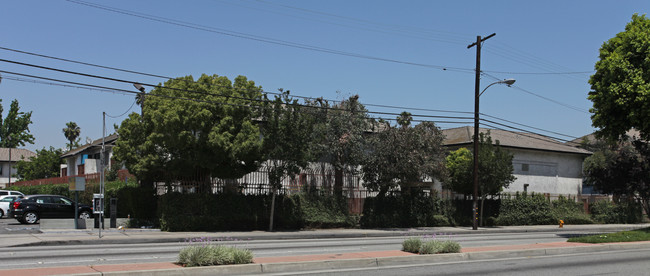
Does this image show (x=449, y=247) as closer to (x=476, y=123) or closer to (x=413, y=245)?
(x=413, y=245)

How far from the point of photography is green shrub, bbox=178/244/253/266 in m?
10.9

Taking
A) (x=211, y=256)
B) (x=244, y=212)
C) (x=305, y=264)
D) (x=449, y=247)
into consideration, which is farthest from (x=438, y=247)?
(x=244, y=212)

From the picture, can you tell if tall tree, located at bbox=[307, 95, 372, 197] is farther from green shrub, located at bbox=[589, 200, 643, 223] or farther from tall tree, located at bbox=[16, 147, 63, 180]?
tall tree, located at bbox=[16, 147, 63, 180]

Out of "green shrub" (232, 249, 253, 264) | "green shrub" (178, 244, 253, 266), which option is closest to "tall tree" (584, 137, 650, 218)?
"green shrub" (232, 249, 253, 264)

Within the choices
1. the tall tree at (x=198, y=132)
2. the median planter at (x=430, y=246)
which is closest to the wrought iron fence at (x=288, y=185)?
the tall tree at (x=198, y=132)

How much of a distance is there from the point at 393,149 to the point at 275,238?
8.04m

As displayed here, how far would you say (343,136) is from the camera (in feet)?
97.9

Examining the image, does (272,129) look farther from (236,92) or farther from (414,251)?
(414,251)

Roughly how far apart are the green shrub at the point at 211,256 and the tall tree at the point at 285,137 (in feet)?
43.0

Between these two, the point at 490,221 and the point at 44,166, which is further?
the point at 44,166

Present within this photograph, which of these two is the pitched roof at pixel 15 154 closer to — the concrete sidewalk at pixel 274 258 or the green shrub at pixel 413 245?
the concrete sidewalk at pixel 274 258

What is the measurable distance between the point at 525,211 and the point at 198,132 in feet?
74.8

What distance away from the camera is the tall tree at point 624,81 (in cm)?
2175

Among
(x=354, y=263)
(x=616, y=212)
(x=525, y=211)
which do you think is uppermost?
(x=354, y=263)
